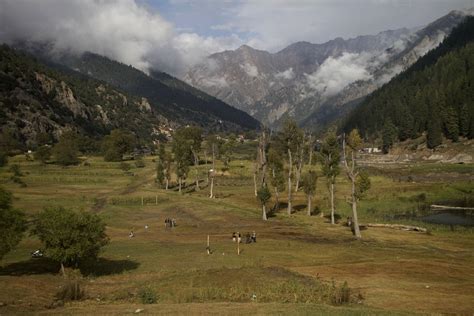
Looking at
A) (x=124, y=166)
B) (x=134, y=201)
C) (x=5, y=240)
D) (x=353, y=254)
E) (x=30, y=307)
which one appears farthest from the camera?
(x=124, y=166)

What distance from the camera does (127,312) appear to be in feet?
94.6

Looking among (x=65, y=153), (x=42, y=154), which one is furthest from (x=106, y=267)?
(x=42, y=154)

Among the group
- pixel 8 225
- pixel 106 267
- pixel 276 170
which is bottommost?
pixel 106 267

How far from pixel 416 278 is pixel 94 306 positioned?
1051 inches

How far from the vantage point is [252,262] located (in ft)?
161

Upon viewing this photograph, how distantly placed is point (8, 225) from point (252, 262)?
2273 centimetres

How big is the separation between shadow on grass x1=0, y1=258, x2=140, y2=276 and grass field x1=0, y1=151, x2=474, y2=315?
167 millimetres

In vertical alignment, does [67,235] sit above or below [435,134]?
below

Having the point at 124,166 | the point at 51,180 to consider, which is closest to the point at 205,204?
the point at 51,180

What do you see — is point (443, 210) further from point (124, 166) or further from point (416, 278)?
point (124, 166)

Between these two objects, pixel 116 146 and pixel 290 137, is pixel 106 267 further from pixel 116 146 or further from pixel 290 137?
pixel 116 146

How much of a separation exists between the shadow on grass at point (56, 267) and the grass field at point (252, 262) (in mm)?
167

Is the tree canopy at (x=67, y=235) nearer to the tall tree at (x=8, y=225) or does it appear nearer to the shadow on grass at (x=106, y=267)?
the shadow on grass at (x=106, y=267)

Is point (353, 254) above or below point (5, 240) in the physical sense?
below
